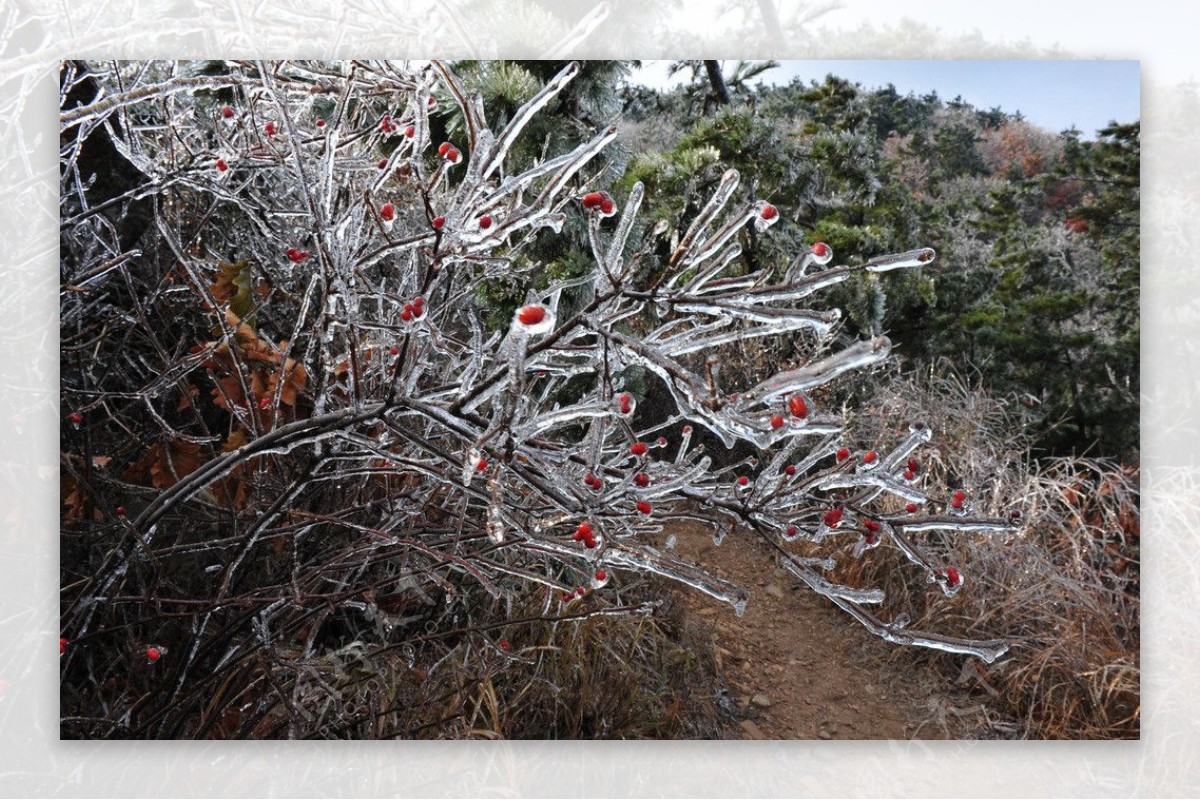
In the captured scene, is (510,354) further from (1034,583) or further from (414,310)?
(1034,583)

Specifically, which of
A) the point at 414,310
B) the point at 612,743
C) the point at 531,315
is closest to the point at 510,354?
the point at 531,315

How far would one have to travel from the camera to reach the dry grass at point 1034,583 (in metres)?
1.68

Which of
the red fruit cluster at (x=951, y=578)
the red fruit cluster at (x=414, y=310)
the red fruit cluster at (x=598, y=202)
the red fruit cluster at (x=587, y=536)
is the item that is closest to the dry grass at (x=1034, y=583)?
the red fruit cluster at (x=951, y=578)

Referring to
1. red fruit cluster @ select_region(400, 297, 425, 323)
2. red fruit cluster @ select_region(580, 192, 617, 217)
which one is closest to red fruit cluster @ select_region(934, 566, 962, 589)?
red fruit cluster @ select_region(580, 192, 617, 217)

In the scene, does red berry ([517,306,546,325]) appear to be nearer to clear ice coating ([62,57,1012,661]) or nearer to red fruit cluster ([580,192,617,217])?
clear ice coating ([62,57,1012,661])

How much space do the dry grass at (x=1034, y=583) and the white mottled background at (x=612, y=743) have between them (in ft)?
0.16

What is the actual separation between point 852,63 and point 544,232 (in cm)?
66

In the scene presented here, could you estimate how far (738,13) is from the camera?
175cm

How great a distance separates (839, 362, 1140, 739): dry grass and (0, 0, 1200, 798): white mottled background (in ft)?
0.16

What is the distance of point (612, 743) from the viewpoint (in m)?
1.69

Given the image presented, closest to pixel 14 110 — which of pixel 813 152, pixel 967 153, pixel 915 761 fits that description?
pixel 813 152

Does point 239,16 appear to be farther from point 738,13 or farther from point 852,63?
point 852,63

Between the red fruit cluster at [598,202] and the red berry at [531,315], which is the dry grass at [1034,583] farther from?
the red berry at [531,315]

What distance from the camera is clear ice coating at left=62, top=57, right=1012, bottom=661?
0.92 m
